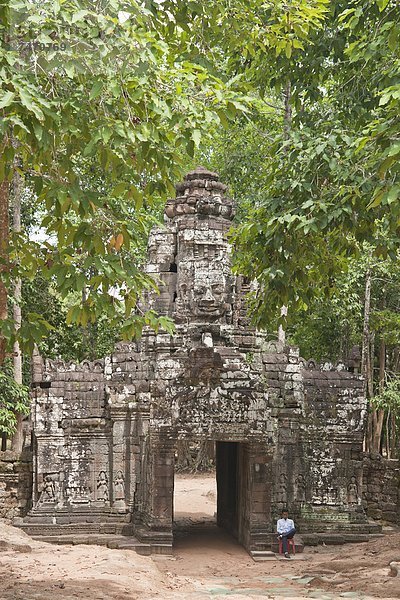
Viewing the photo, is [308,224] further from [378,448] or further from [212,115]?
[378,448]

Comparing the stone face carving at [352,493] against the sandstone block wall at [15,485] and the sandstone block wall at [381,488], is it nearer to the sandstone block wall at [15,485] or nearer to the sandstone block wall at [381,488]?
the sandstone block wall at [381,488]

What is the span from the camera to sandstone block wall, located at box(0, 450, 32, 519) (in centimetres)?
1586

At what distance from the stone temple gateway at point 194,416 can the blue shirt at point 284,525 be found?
0.91 ft

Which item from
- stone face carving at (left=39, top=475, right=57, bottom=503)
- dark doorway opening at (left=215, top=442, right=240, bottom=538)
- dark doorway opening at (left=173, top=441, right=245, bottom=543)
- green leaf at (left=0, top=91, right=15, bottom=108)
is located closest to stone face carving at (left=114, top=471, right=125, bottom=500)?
stone face carving at (left=39, top=475, right=57, bottom=503)

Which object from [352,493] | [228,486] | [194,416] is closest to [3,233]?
[194,416]

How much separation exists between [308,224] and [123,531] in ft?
26.0

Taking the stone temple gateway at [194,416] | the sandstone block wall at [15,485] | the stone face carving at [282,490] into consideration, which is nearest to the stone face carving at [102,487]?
the stone temple gateway at [194,416]

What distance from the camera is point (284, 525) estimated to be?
1436 cm

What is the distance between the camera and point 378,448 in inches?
1011

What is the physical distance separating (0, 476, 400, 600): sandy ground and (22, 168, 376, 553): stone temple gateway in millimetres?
718

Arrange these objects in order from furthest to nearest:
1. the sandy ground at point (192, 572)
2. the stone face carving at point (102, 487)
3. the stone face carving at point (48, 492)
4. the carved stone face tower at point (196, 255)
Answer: the carved stone face tower at point (196, 255)
the stone face carving at point (102, 487)
the stone face carving at point (48, 492)
the sandy ground at point (192, 572)

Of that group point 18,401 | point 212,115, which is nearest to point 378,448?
point 18,401

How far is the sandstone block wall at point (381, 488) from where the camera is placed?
1681 cm

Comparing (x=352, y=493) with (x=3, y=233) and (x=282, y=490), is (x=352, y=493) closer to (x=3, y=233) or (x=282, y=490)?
(x=282, y=490)
